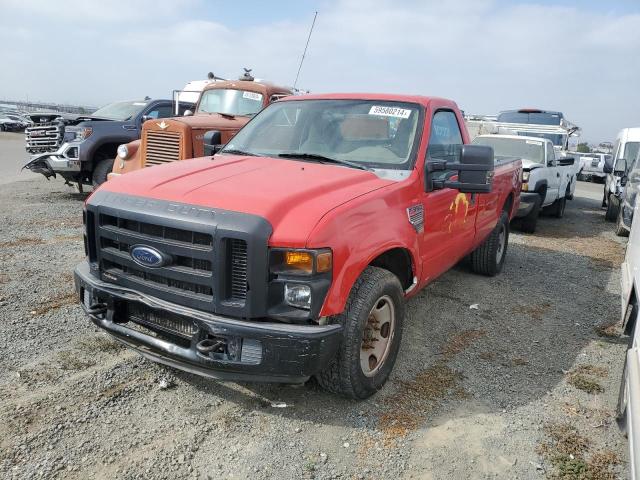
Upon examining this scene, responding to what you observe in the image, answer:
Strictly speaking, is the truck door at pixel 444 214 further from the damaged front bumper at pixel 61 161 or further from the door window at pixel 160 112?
the door window at pixel 160 112

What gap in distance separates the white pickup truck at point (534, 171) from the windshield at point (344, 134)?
5.64 metres

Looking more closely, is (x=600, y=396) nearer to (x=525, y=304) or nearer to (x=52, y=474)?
(x=525, y=304)

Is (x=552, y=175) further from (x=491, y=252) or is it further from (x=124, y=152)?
(x=124, y=152)

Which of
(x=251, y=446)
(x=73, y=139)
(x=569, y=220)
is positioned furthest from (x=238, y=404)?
(x=569, y=220)

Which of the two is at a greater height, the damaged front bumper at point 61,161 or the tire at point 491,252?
the damaged front bumper at point 61,161

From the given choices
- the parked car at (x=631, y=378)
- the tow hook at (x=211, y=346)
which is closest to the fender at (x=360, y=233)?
the tow hook at (x=211, y=346)

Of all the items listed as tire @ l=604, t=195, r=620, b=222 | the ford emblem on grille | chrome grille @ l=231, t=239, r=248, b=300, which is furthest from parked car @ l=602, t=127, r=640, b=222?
the ford emblem on grille

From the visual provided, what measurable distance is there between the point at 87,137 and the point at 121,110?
165 cm

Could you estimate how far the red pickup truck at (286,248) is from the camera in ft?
9.02

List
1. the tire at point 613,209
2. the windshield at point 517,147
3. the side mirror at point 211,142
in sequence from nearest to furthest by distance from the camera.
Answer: the side mirror at point 211,142 → the windshield at point 517,147 → the tire at point 613,209

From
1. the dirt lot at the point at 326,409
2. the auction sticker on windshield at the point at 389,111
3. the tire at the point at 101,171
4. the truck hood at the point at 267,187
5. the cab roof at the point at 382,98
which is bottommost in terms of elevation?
the dirt lot at the point at 326,409

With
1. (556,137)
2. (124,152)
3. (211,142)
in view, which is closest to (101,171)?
(124,152)

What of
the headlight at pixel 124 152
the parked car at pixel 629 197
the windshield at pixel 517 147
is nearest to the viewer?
the parked car at pixel 629 197

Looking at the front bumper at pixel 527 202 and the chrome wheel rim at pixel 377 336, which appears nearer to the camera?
the chrome wheel rim at pixel 377 336
